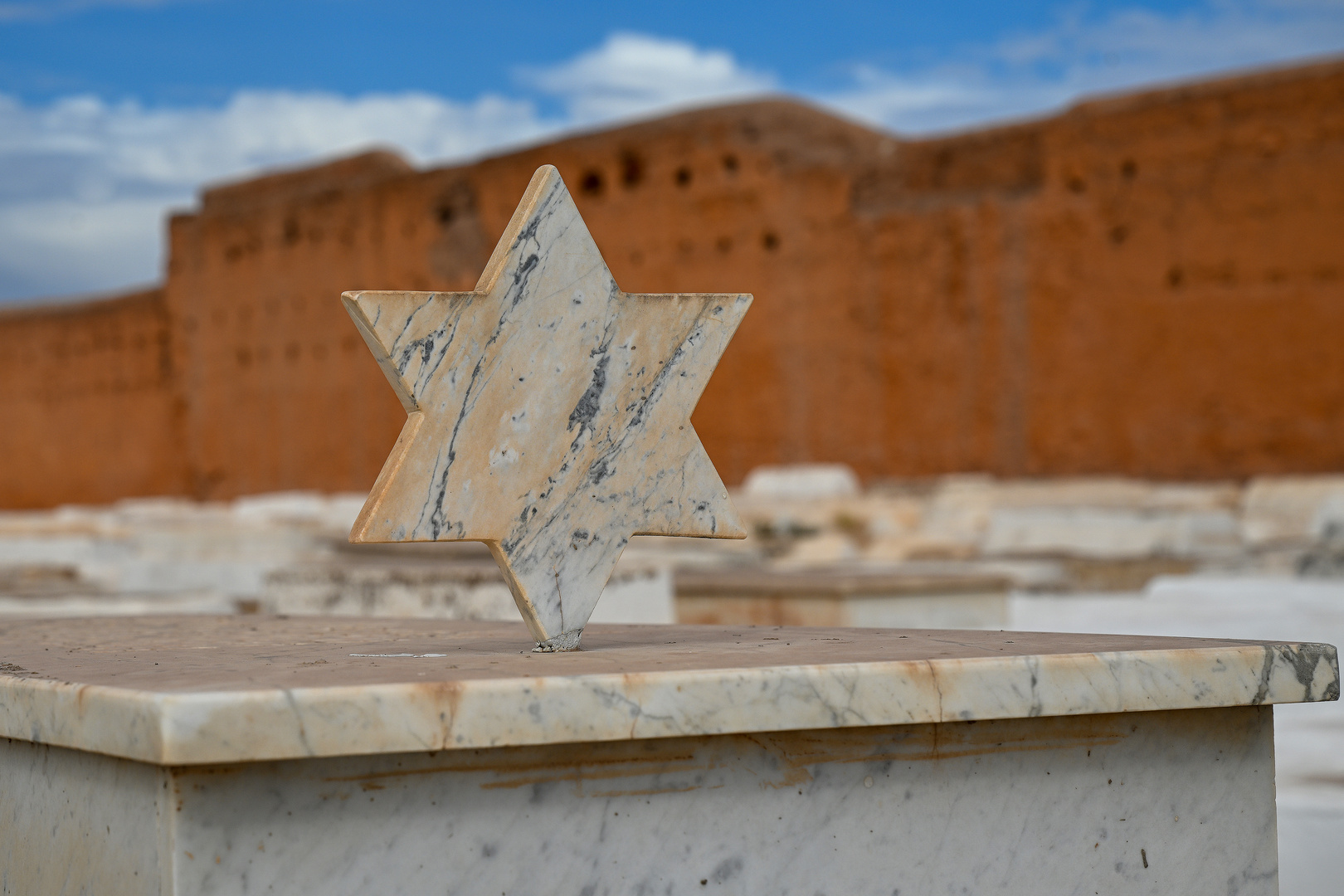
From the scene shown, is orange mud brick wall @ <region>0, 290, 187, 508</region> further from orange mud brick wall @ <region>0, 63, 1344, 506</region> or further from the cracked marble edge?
the cracked marble edge

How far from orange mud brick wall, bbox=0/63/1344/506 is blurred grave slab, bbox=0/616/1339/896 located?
1193 cm

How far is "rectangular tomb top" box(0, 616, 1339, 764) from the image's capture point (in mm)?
1581

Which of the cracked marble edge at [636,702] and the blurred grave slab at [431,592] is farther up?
the blurred grave slab at [431,592]

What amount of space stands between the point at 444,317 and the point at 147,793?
788 mm

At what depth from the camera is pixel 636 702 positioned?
1.72m

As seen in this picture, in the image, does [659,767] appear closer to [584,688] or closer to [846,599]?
[584,688]

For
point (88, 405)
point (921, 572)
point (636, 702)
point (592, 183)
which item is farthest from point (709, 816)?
point (88, 405)

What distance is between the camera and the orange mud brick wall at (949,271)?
13141 mm

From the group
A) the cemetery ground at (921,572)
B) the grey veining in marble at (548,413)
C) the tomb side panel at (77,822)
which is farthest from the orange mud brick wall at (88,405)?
the tomb side panel at (77,822)

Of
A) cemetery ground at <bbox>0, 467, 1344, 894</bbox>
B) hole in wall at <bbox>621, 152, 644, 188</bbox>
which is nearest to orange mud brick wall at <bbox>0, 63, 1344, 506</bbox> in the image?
hole in wall at <bbox>621, 152, 644, 188</bbox>

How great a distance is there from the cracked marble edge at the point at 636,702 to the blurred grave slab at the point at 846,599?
2907 mm

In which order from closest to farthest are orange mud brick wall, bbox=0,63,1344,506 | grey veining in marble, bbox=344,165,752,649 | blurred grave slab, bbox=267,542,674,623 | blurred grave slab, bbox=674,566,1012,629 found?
grey veining in marble, bbox=344,165,752,649 < blurred grave slab, bbox=267,542,674,623 < blurred grave slab, bbox=674,566,1012,629 < orange mud brick wall, bbox=0,63,1344,506

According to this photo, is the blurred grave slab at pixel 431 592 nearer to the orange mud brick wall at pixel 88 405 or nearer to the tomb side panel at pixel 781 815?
the tomb side panel at pixel 781 815

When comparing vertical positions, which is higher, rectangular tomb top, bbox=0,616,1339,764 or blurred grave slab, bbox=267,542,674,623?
blurred grave slab, bbox=267,542,674,623
